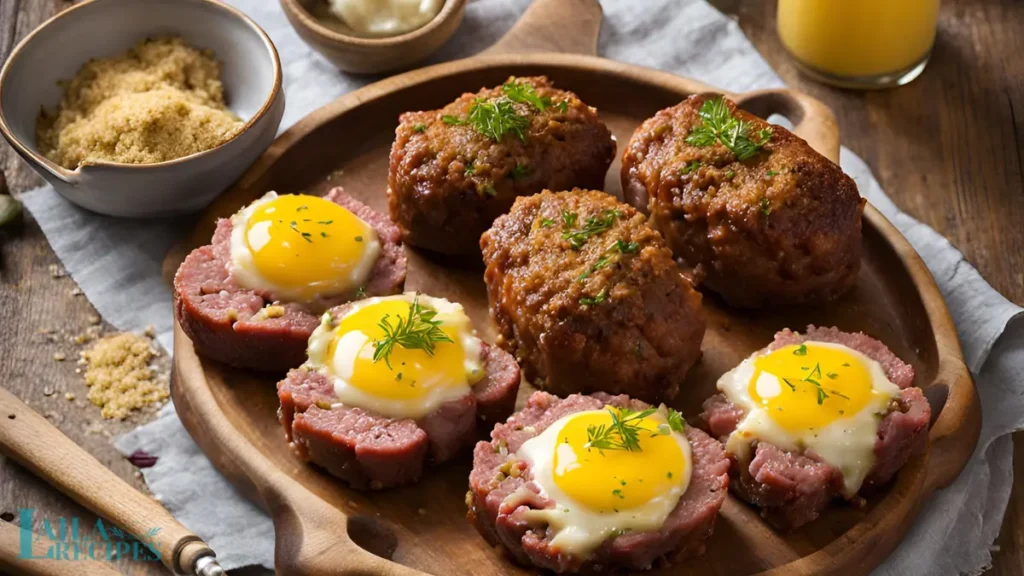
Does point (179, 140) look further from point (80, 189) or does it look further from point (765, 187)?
point (765, 187)

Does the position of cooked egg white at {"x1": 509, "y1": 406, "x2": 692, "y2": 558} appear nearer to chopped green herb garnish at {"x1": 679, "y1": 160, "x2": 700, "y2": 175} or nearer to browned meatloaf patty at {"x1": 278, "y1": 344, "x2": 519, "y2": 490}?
browned meatloaf patty at {"x1": 278, "y1": 344, "x2": 519, "y2": 490}

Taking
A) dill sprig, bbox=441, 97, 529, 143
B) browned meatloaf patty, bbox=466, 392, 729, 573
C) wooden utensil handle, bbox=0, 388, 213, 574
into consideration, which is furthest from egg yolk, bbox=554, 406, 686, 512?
dill sprig, bbox=441, 97, 529, 143

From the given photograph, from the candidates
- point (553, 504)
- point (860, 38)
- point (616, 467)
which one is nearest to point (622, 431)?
point (616, 467)

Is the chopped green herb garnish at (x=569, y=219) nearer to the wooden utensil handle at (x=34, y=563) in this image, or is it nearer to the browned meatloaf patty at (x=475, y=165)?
the browned meatloaf patty at (x=475, y=165)

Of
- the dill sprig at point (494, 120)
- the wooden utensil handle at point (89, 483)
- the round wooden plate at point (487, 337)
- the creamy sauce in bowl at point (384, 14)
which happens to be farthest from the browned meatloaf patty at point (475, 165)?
the wooden utensil handle at point (89, 483)

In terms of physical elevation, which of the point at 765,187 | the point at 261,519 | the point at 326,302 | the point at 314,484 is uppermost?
the point at 765,187

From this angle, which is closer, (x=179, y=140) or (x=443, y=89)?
(x=179, y=140)

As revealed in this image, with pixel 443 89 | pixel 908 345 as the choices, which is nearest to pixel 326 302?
pixel 443 89
